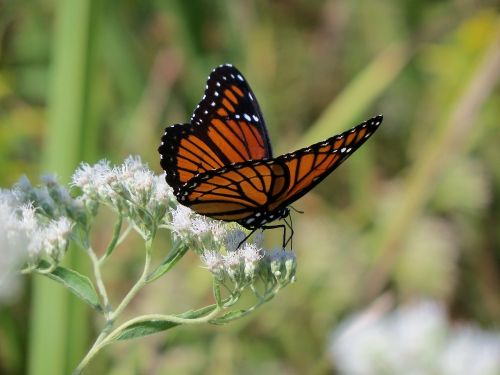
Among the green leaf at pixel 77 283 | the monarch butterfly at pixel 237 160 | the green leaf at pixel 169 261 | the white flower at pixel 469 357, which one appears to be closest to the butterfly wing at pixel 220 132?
the monarch butterfly at pixel 237 160

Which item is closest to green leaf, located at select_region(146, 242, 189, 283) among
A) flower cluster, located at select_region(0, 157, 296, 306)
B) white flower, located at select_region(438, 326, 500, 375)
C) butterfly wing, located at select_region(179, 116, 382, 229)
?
flower cluster, located at select_region(0, 157, 296, 306)

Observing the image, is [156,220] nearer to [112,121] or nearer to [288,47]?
[112,121]

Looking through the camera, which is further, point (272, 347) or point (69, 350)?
point (272, 347)

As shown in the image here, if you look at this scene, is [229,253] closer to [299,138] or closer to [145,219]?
[145,219]

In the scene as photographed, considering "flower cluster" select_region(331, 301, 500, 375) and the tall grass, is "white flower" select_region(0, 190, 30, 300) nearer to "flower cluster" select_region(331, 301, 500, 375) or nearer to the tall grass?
the tall grass

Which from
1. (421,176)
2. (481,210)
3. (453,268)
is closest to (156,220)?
(421,176)

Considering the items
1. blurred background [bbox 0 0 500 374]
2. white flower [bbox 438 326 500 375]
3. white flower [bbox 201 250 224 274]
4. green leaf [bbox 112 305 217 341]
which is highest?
blurred background [bbox 0 0 500 374]

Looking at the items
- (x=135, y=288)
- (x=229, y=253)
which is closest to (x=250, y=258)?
(x=229, y=253)
